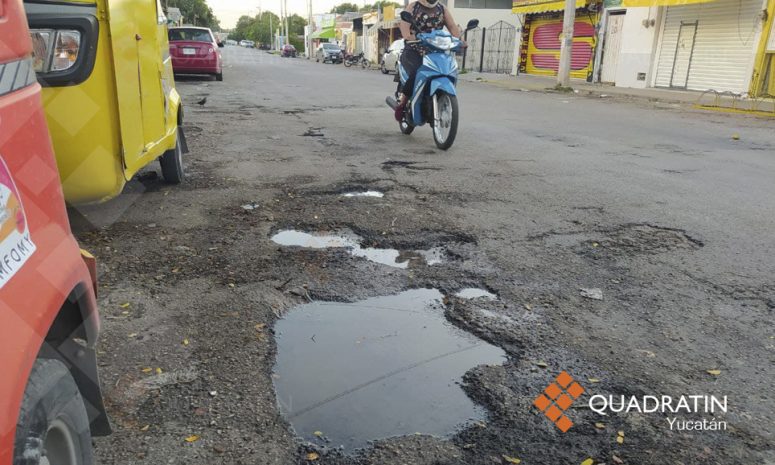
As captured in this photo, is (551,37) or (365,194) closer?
(365,194)

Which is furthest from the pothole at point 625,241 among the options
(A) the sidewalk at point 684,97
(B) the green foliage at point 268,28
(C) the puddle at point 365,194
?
(B) the green foliage at point 268,28

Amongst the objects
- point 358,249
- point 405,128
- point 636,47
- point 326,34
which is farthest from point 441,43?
point 326,34

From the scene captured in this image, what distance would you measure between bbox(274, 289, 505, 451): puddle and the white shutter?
18.0 m

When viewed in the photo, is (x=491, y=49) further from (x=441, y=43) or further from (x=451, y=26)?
(x=441, y=43)

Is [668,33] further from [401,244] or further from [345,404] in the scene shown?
[345,404]

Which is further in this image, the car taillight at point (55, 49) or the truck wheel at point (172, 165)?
the truck wheel at point (172, 165)

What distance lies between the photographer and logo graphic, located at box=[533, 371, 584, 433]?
222cm

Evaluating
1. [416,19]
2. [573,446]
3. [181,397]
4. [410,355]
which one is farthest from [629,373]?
[416,19]

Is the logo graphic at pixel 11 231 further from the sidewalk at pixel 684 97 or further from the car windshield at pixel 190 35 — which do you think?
the car windshield at pixel 190 35

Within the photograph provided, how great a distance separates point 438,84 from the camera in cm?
736

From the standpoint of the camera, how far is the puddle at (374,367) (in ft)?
7.25

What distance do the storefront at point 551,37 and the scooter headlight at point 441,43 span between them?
62.4 ft

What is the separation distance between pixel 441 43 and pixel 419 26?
580 mm

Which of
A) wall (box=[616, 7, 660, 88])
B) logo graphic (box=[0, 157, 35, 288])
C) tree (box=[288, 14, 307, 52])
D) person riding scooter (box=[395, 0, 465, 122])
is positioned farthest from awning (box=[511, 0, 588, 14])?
tree (box=[288, 14, 307, 52])
